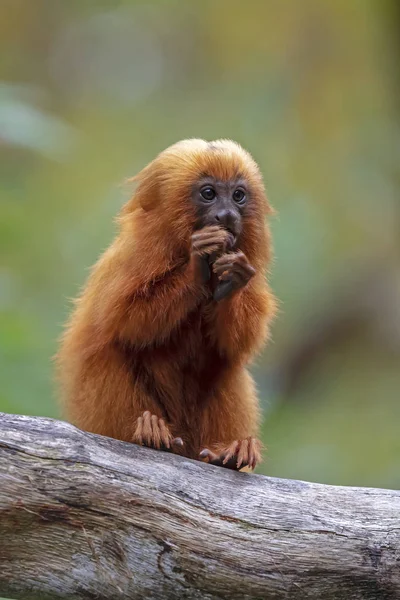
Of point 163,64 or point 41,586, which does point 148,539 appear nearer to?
point 41,586

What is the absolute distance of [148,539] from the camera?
3.09 metres

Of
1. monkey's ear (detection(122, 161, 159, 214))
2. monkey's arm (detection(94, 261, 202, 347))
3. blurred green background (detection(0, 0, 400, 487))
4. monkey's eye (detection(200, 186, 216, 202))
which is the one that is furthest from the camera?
blurred green background (detection(0, 0, 400, 487))

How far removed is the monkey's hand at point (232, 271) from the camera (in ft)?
11.5

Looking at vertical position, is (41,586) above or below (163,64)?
below

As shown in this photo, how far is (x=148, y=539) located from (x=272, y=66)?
644 centimetres

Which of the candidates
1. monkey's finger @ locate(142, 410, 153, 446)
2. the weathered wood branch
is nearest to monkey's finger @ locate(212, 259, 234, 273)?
monkey's finger @ locate(142, 410, 153, 446)

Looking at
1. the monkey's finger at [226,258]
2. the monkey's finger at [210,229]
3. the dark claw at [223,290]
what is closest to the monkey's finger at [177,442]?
the dark claw at [223,290]

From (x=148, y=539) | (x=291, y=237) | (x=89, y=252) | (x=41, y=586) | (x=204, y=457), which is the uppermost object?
A: (x=291, y=237)

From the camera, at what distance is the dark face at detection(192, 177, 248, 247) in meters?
3.74

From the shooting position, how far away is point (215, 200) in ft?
12.4

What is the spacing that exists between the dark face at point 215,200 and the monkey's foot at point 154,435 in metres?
0.80

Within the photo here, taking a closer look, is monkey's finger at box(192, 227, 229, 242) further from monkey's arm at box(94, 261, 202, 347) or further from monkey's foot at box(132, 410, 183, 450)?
monkey's foot at box(132, 410, 183, 450)

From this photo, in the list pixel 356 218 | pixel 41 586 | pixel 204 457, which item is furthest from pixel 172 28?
pixel 41 586

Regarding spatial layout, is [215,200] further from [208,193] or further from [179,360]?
[179,360]
